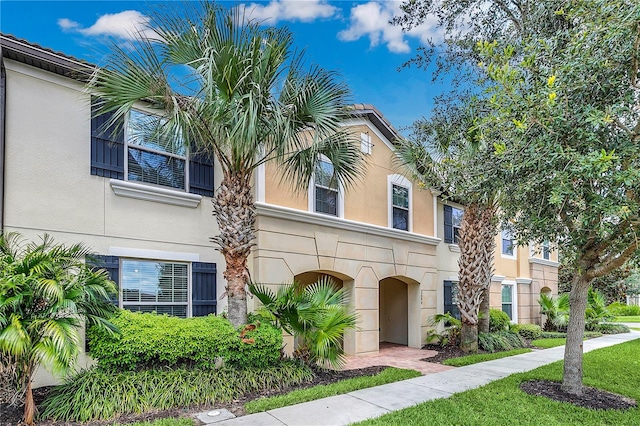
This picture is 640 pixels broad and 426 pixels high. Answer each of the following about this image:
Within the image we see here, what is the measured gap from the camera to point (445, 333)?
14.9 meters

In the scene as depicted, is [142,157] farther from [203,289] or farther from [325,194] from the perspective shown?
A: [325,194]

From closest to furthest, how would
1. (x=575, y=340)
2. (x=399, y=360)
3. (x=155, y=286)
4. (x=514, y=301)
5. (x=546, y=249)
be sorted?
(x=575, y=340), (x=155, y=286), (x=546, y=249), (x=399, y=360), (x=514, y=301)

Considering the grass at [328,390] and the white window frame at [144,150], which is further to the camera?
the white window frame at [144,150]

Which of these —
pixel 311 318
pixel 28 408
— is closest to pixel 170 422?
pixel 28 408

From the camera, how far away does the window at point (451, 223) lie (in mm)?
16453

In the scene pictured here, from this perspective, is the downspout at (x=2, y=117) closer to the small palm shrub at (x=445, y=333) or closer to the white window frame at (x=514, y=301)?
the small palm shrub at (x=445, y=333)

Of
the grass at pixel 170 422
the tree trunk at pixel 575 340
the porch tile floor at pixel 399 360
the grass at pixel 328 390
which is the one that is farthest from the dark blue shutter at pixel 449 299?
the grass at pixel 170 422

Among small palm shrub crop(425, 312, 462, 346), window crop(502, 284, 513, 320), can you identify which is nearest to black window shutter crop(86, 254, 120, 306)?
small palm shrub crop(425, 312, 462, 346)

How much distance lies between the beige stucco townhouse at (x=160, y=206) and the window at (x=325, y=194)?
1.5 inches

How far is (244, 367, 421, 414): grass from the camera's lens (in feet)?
21.9

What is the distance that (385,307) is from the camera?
641 inches

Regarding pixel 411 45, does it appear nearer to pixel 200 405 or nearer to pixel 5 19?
pixel 5 19

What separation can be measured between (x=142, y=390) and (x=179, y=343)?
88cm

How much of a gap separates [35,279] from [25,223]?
78.0 inches
